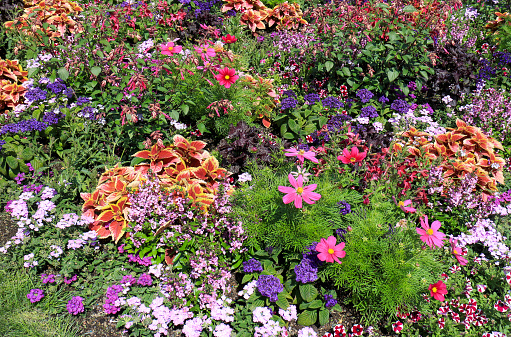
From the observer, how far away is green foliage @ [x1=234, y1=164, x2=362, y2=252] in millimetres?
2809

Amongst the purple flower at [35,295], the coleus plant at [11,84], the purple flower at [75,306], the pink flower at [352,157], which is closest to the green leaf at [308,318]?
the pink flower at [352,157]

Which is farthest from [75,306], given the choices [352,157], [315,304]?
[352,157]

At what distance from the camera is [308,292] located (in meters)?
2.69

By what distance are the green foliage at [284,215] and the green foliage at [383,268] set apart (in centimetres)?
24

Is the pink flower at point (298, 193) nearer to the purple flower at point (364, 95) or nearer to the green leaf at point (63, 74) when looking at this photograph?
the purple flower at point (364, 95)

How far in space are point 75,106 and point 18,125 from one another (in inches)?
21.5

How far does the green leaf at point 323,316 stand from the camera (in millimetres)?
2623

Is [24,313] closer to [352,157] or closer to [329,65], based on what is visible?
[352,157]

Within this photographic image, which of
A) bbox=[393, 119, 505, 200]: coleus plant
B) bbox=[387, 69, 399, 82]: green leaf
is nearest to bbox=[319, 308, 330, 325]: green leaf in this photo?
bbox=[393, 119, 505, 200]: coleus plant

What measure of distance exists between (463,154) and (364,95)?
116cm

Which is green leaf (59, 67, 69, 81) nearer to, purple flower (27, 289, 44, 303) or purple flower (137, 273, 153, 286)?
purple flower (27, 289, 44, 303)

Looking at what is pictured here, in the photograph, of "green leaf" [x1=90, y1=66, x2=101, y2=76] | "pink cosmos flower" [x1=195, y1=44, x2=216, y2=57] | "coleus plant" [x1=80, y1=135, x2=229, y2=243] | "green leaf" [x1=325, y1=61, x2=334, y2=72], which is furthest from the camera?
"green leaf" [x1=325, y1=61, x2=334, y2=72]

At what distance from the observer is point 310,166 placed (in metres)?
3.45

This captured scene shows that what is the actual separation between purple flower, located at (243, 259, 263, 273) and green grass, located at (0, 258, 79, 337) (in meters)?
1.24
